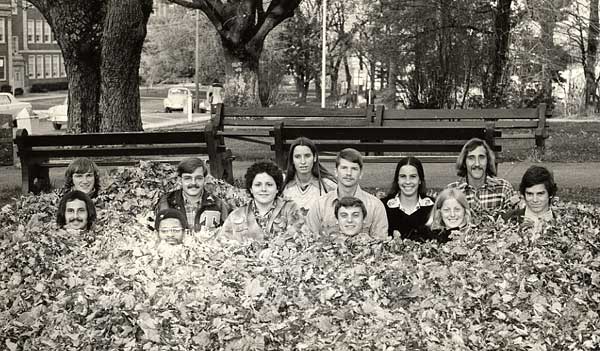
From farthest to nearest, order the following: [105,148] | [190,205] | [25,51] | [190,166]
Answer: [25,51], [105,148], [190,205], [190,166]

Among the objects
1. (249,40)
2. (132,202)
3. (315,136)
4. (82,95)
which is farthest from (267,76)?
(132,202)

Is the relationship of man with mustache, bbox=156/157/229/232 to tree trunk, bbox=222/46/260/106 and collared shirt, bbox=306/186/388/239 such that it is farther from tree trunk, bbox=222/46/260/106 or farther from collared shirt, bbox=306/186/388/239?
tree trunk, bbox=222/46/260/106

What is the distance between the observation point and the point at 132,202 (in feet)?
23.8

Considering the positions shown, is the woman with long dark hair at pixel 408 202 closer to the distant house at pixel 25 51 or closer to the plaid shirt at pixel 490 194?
the plaid shirt at pixel 490 194

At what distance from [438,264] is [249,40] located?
22109mm

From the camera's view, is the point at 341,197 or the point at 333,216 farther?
the point at 341,197

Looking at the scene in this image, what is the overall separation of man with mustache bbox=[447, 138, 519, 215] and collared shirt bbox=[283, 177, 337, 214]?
0.95 meters

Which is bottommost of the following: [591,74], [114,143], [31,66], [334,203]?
[334,203]

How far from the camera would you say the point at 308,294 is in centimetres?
472

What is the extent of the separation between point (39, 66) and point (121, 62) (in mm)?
76688

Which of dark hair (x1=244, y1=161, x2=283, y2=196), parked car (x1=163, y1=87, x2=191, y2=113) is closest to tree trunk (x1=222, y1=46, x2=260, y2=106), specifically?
dark hair (x1=244, y1=161, x2=283, y2=196)

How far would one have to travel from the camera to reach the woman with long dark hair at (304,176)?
7.47m

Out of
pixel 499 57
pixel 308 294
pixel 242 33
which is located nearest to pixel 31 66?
pixel 499 57

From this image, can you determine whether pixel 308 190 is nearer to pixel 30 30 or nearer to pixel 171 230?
pixel 171 230
